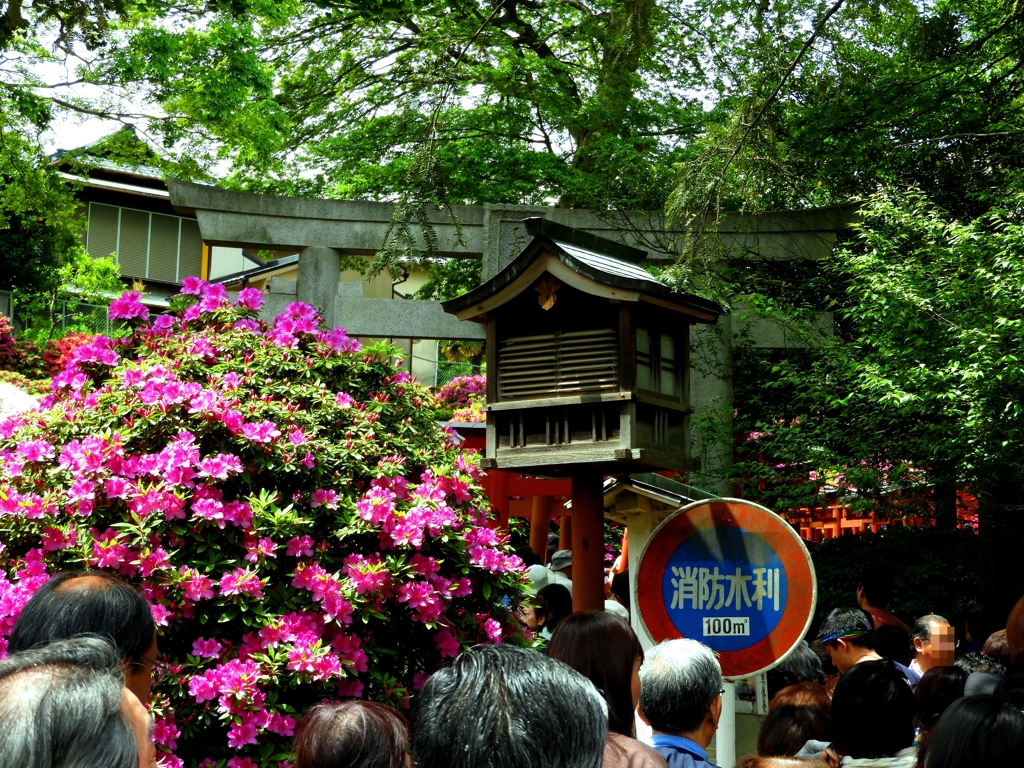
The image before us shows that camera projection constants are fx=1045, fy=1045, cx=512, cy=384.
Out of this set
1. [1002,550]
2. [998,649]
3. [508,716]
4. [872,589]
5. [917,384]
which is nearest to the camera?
[508,716]

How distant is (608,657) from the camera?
3.14m

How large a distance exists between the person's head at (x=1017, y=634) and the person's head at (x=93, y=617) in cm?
342

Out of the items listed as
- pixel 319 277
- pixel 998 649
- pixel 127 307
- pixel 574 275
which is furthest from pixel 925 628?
pixel 319 277

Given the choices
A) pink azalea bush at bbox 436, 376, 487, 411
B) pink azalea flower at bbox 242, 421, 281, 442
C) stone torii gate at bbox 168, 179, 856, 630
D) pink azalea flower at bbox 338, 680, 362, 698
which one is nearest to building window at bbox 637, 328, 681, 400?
pink azalea flower at bbox 242, 421, 281, 442

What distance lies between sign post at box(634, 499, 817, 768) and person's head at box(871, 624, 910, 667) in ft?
6.32

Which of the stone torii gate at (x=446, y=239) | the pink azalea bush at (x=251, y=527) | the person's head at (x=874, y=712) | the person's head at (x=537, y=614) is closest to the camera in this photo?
the person's head at (x=874, y=712)

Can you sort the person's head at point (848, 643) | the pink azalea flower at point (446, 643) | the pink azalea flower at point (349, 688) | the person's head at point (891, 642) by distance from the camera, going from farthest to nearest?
the person's head at point (891, 642) < the person's head at point (848, 643) < the pink azalea flower at point (446, 643) < the pink azalea flower at point (349, 688)

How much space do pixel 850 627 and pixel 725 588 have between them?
1234 mm


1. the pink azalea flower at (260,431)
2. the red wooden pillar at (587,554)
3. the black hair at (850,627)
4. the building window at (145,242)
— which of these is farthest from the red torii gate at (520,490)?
the building window at (145,242)

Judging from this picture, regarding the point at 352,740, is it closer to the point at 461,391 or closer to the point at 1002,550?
the point at 1002,550

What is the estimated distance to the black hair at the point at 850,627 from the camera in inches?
196

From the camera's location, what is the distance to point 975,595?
10141 millimetres

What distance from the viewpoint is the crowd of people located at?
5.33 ft

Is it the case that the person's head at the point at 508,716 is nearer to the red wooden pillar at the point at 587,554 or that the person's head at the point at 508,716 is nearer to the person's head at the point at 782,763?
the person's head at the point at 782,763
